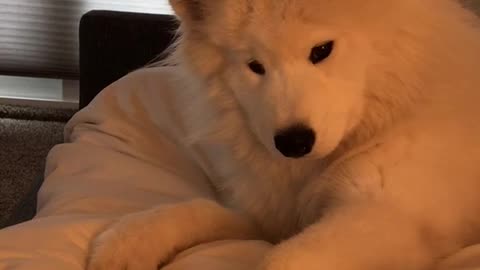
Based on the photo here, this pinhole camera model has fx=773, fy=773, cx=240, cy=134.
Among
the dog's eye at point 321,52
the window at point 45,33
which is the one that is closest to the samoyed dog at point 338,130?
the dog's eye at point 321,52

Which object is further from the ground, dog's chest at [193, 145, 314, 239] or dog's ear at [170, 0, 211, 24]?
dog's ear at [170, 0, 211, 24]

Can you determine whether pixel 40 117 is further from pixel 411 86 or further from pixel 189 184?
pixel 411 86

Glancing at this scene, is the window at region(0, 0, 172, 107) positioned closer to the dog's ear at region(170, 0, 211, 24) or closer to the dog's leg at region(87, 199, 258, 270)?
the dog's ear at region(170, 0, 211, 24)

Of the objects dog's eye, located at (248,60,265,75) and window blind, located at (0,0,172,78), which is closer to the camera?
dog's eye, located at (248,60,265,75)

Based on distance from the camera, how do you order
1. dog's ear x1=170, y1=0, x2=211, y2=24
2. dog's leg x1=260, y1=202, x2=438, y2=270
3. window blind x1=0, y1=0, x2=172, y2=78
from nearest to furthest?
1. dog's leg x1=260, y1=202, x2=438, y2=270
2. dog's ear x1=170, y1=0, x2=211, y2=24
3. window blind x1=0, y1=0, x2=172, y2=78

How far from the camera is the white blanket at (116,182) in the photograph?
150 cm

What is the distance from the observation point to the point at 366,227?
4.58ft

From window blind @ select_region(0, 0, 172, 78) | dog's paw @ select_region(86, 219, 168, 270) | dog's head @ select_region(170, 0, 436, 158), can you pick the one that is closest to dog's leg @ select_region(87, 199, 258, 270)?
dog's paw @ select_region(86, 219, 168, 270)

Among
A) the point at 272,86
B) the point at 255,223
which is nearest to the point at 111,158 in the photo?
the point at 255,223

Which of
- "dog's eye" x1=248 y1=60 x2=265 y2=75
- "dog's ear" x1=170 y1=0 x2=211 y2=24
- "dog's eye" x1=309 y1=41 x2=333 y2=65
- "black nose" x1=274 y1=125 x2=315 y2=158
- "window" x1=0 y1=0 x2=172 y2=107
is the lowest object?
"window" x1=0 y1=0 x2=172 y2=107

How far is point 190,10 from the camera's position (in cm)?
170

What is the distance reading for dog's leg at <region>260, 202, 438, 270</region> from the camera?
1.32 m

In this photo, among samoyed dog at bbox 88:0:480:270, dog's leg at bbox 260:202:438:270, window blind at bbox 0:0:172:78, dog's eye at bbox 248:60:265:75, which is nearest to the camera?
dog's leg at bbox 260:202:438:270

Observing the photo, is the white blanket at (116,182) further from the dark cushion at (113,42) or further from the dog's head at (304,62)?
the dark cushion at (113,42)
